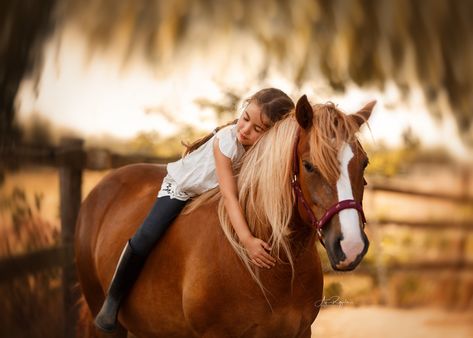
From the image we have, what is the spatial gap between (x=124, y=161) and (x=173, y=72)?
604 mm

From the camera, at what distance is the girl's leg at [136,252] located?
2.75 ft

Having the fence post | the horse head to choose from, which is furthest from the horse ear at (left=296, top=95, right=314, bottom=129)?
the fence post

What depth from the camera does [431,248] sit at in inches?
30.3

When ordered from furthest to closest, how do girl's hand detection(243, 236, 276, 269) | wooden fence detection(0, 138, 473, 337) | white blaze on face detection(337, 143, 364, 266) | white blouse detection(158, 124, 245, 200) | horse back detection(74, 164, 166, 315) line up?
1. wooden fence detection(0, 138, 473, 337)
2. horse back detection(74, 164, 166, 315)
3. white blouse detection(158, 124, 245, 200)
4. girl's hand detection(243, 236, 276, 269)
5. white blaze on face detection(337, 143, 364, 266)

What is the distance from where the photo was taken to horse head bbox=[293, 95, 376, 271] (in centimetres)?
60

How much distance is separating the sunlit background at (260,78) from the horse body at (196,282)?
6cm

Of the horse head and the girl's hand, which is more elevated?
the horse head

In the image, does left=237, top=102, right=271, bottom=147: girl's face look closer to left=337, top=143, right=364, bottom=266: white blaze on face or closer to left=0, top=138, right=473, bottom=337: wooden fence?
left=337, top=143, right=364, bottom=266: white blaze on face

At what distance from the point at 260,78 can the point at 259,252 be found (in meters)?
0.20

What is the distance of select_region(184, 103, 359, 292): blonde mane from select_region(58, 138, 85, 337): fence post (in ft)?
2.10

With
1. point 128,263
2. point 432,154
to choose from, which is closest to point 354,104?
point 432,154

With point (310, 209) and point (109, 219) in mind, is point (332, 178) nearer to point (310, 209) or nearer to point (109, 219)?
point (310, 209)

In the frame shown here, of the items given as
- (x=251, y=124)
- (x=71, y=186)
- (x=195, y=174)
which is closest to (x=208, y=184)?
(x=195, y=174)

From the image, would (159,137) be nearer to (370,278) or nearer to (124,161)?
(124,161)
